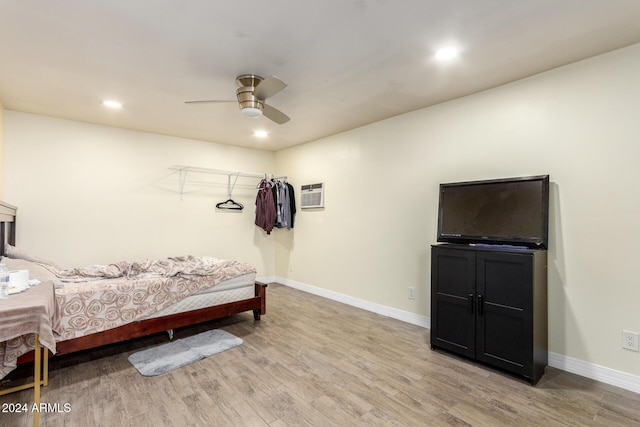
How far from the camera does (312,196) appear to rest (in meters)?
5.02

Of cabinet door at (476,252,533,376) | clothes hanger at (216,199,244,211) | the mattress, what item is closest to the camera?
cabinet door at (476,252,533,376)

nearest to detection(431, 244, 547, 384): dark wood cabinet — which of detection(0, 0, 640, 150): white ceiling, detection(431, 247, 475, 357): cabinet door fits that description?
detection(431, 247, 475, 357): cabinet door

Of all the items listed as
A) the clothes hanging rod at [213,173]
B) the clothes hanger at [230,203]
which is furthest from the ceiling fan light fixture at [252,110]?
the clothes hanger at [230,203]

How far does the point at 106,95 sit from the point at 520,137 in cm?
406

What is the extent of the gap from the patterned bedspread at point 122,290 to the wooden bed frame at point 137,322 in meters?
0.06

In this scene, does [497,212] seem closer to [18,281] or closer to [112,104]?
[18,281]

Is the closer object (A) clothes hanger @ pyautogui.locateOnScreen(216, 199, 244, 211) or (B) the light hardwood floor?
(B) the light hardwood floor

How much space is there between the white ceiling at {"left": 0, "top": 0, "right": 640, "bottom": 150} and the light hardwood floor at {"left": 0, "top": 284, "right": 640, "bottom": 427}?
2502 millimetres

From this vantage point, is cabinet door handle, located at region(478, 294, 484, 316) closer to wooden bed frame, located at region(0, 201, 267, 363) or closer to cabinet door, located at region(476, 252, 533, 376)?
cabinet door, located at region(476, 252, 533, 376)

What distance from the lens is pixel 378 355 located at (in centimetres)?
278

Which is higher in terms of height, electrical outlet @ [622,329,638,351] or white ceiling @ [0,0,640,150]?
white ceiling @ [0,0,640,150]

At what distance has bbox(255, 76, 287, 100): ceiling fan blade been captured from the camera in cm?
230

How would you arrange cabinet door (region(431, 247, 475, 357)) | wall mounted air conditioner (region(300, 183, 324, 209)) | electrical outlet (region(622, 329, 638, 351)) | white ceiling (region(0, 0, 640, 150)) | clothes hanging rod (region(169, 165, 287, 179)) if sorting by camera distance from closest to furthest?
white ceiling (region(0, 0, 640, 150)), electrical outlet (region(622, 329, 638, 351)), cabinet door (region(431, 247, 475, 357)), clothes hanging rod (region(169, 165, 287, 179)), wall mounted air conditioner (region(300, 183, 324, 209))

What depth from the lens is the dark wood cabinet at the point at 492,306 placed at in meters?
2.32
